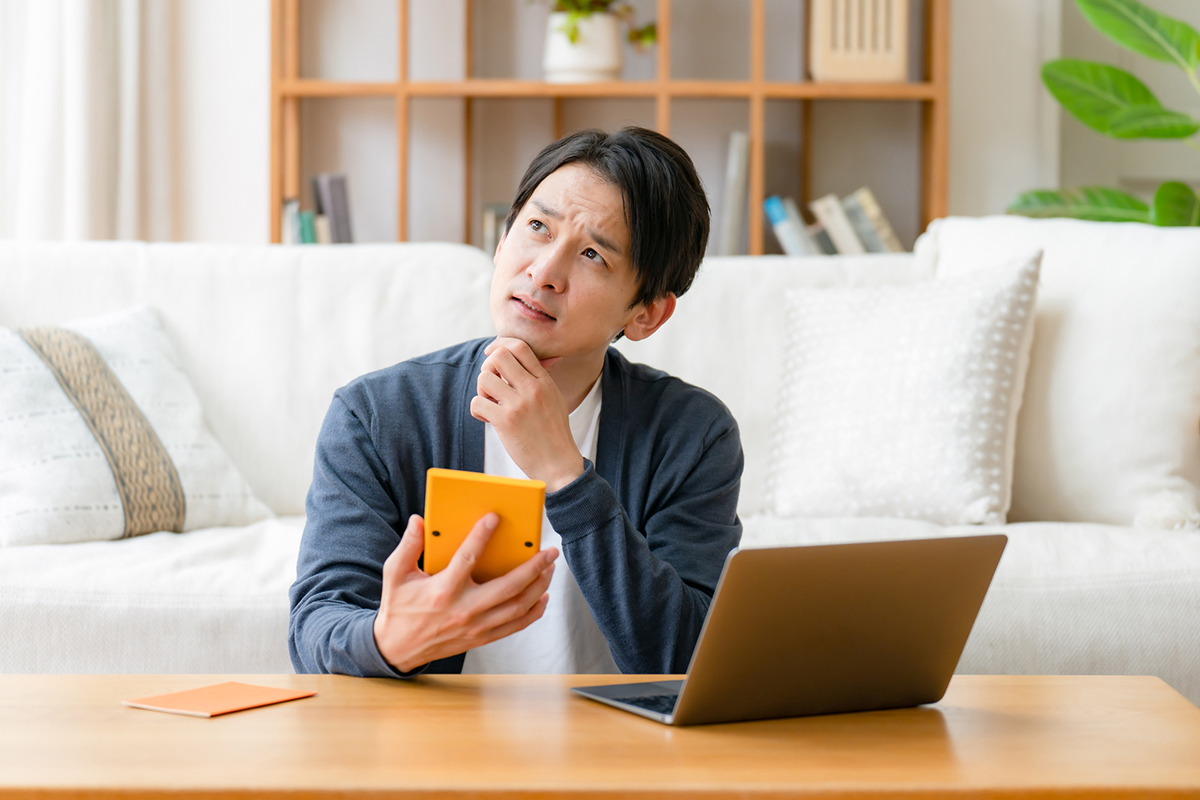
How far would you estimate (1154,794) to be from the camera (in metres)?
0.58

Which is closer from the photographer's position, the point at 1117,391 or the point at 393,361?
the point at 1117,391

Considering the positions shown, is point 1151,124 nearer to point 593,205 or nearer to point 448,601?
point 593,205

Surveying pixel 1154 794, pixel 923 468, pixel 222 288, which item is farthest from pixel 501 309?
pixel 222 288

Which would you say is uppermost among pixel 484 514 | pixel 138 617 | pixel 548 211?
pixel 548 211

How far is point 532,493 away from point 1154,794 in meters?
0.40

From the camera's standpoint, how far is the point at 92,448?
1.63 meters

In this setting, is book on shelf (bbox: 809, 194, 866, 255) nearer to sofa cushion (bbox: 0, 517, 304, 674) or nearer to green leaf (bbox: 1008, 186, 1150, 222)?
green leaf (bbox: 1008, 186, 1150, 222)

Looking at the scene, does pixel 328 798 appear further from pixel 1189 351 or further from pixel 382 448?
pixel 1189 351

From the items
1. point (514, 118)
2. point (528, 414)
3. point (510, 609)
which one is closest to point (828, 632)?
point (510, 609)

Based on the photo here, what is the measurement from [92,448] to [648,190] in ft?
3.33

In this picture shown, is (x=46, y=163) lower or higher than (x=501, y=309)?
higher

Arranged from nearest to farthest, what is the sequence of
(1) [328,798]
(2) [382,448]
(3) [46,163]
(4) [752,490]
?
1. (1) [328,798]
2. (2) [382,448]
3. (4) [752,490]
4. (3) [46,163]

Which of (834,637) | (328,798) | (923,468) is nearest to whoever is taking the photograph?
(328,798)

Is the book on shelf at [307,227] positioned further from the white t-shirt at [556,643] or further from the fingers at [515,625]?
the fingers at [515,625]
